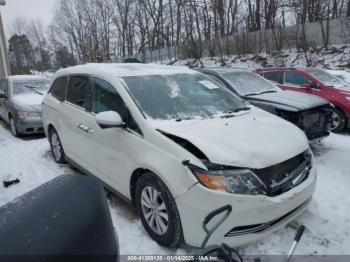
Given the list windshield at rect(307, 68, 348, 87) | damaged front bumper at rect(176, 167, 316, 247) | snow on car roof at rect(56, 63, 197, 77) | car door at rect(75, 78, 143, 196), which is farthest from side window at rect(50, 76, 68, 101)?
windshield at rect(307, 68, 348, 87)

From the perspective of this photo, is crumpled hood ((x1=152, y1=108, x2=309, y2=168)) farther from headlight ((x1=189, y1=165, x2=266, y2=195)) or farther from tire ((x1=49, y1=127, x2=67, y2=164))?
tire ((x1=49, y1=127, x2=67, y2=164))

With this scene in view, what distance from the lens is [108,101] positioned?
3521 millimetres

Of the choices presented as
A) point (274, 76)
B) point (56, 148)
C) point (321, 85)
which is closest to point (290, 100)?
point (321, 85)

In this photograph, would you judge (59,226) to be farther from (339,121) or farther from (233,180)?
(339,121)

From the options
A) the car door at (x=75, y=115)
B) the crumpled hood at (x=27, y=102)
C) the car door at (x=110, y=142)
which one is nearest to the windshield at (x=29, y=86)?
the crumpled hood at (x=27, y=102)

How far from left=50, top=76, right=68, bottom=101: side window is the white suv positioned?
0.71 m

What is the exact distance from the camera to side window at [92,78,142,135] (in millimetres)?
3141

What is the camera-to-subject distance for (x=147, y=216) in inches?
114

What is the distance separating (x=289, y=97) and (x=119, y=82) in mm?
3410

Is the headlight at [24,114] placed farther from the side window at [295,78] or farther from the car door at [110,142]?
the side window at [295,78]

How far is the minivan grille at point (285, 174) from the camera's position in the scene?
2473 millimetres

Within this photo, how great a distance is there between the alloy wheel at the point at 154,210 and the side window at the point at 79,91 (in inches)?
62.9

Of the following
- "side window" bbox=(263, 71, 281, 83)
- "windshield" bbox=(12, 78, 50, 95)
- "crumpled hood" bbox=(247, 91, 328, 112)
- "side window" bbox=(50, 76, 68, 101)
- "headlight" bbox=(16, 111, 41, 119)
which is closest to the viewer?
"side window" bbox=(50, 76, 68, 101)

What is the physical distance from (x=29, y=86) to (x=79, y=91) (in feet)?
16.9
